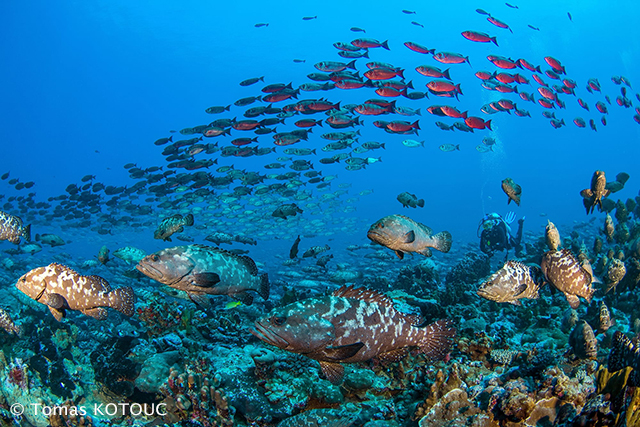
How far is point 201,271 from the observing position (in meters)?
3.48

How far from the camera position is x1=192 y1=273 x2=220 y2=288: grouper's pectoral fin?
3.22 m

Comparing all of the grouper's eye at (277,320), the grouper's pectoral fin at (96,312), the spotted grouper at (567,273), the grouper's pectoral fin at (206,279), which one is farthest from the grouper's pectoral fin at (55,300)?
the spotted grouper at (567,273)

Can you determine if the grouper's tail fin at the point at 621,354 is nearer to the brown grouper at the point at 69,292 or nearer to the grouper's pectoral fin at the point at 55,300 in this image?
the brown grouper at the point at 69,292

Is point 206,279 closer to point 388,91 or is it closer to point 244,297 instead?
point 244,297

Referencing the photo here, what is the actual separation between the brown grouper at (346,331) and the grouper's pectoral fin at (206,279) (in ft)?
2.61

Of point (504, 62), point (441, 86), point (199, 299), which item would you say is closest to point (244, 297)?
point (199, 299)

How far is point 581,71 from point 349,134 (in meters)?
140

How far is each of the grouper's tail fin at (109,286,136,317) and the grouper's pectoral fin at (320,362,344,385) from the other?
2.62m

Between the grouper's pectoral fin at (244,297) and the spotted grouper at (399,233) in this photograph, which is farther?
the spotted grouper at (399,233)

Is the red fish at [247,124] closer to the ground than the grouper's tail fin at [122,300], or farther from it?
farther from it

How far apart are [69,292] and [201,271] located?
1.68 metres

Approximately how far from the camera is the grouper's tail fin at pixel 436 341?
325 centimetres

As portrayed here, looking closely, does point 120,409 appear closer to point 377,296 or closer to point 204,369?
point 204,369

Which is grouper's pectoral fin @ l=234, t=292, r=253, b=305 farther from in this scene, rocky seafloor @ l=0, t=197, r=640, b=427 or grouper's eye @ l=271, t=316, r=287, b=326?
grouper's eye @ l=271, t=316, r=287, b=326
